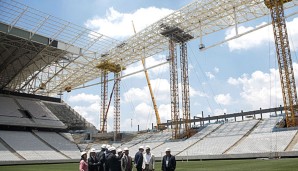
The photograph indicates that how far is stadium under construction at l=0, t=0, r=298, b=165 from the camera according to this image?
37125mm

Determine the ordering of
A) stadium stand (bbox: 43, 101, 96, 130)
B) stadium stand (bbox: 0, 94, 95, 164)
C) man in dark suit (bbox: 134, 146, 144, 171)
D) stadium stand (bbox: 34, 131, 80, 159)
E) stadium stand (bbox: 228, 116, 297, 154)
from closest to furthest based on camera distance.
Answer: man in dark suit (bbox: 134, 146, 144, 171) → stadium stand (bbox: 228, 116, 297, 154) → stadium stand (bbox: 0, 94, 95, 164) → stadium stand (bbox: 34, 131, 80, 159) → stadium stand (bbox: 43, 101, 96, 130)

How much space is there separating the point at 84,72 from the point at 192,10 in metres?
23.1

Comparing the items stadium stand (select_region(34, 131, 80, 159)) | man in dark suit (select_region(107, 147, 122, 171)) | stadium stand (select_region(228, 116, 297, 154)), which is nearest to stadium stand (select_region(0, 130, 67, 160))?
stadium stand (select_region(34, 131, 80, 159))

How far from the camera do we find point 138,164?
11211 mm

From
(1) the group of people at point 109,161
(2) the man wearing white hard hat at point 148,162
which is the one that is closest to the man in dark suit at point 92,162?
(1) the group of people at point 109,161

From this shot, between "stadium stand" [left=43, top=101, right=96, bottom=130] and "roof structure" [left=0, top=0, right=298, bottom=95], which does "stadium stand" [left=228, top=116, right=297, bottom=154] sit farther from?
"stadium stand" [left=43, top=101, right=96, bottom=130]

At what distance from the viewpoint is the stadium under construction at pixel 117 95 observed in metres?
37.1

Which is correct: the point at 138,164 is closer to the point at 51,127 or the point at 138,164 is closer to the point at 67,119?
the point at 51,127

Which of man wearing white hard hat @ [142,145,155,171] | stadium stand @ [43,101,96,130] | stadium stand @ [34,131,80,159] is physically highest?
stadium stand @ [43,101,96,130]

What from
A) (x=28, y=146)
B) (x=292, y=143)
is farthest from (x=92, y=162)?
(x=28, y=146)

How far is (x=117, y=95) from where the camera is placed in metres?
60.0

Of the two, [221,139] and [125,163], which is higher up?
[125,163]

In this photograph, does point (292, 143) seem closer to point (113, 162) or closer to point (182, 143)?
point (182, 143)

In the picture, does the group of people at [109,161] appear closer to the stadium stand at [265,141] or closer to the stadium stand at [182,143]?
the stadium stand at [265,141]
